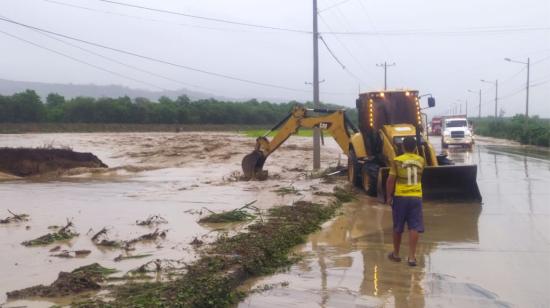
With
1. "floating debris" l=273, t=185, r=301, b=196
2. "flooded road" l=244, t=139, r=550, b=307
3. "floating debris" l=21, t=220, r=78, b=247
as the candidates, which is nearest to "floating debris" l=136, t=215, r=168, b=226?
"floating debris" l=21, t=220, r=78, b=247

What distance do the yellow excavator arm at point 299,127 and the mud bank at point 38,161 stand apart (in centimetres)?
955

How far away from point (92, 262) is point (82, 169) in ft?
56.5

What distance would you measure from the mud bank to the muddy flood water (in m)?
→ 4.78

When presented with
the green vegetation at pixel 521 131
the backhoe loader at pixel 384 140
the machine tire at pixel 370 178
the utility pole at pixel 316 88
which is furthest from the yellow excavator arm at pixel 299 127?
the green vegetation at pixel 521 131

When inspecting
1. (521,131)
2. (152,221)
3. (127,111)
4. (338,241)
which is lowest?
(338,241)

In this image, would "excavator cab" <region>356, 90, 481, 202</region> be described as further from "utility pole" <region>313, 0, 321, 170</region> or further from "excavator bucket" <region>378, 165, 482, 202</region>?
"utility pole" <region>313, 0, 321, 170</region>

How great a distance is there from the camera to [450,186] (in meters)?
13.6

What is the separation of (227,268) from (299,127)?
12.3 metres

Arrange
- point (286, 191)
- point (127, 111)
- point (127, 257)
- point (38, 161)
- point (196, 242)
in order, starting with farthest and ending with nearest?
point (127, 111) < point (38, 161) < point (286, 191) < point (196, 242) < point (127, 257)

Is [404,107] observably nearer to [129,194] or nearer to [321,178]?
[321,178]

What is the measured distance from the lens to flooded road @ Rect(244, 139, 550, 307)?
6.56m

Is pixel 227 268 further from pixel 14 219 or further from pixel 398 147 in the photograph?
pixel 398 147

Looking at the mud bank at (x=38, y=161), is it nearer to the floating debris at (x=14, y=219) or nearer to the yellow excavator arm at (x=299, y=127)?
the yellow excavator arm at (x=299, y=127)

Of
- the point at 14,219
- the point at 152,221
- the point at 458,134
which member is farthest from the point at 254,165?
the point at 458,134
